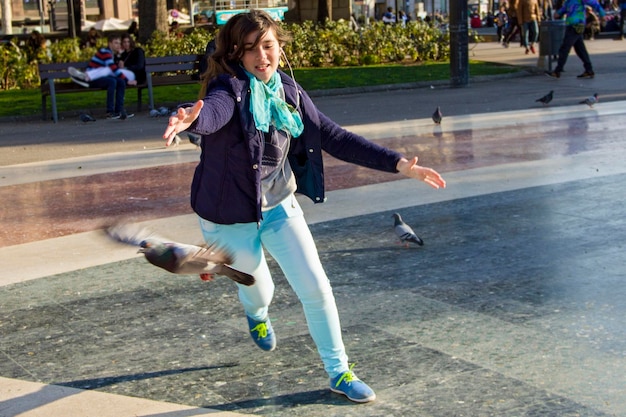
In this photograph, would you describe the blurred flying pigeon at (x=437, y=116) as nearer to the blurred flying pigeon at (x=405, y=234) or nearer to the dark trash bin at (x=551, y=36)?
the blurred flying pigeon at (x=405, y=234)

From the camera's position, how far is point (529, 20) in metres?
28.4

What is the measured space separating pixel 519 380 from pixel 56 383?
219 centimetres

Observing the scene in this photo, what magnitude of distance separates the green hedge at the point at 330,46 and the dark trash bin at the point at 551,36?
4.36m

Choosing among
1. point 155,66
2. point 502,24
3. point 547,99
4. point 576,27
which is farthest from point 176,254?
point 502,24

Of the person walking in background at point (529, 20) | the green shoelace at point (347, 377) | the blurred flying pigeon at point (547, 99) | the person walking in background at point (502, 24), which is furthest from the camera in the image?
the person walking in background at point (502, 24)

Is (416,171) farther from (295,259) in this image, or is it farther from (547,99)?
(547,99)

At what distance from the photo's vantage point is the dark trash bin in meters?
21.2

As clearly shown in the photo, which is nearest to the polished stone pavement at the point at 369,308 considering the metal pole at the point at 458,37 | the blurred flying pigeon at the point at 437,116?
the blurred flying pigeon at the point at 437,116

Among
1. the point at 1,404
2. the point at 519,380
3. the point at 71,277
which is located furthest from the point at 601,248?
the point at 1,404

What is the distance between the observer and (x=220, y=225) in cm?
438

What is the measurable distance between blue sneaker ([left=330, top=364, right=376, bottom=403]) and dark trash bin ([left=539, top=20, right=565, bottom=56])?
1811cm

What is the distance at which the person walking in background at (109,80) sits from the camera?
1653cm

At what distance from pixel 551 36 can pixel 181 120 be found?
18.7 meters

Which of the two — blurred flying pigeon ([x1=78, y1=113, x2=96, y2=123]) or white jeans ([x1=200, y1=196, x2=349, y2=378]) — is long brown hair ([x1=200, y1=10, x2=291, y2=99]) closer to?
white jeans ([x1=200, y1=196, x2=349, y2=378])
